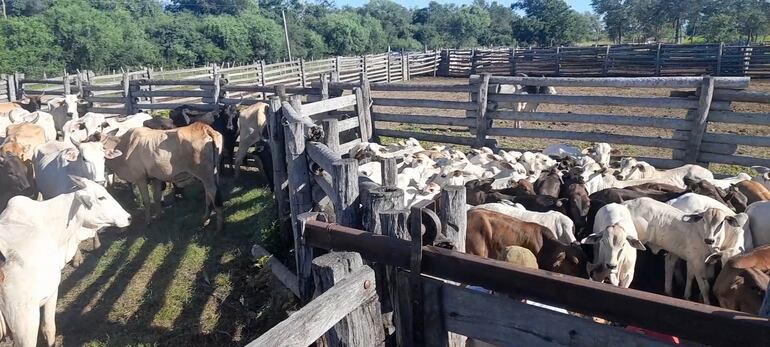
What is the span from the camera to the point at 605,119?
9328 mm

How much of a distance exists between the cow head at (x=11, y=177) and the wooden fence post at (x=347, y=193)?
7.51 metres

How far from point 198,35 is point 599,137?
63.0 m

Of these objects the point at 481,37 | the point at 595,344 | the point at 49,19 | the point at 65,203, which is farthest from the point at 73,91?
the point at 481,37

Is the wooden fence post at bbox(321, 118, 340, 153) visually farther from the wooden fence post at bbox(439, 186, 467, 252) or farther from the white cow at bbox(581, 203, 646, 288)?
the wooden fence post at bbox(439, 186, 467, 252)

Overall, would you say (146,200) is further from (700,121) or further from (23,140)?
(700,121)

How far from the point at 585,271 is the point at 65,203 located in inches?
218

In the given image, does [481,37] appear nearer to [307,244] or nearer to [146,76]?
[146,76]

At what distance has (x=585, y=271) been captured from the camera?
216 inches

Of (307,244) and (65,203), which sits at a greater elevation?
(307,244)

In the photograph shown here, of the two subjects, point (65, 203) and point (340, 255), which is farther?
point (65, 203)

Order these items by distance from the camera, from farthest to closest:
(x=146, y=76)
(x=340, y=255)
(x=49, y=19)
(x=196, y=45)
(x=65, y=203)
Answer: (x=196, y=45) → (x=49, y=19) → (x=146, y=76) → (x=65, y=203) → (x=340, y=255)

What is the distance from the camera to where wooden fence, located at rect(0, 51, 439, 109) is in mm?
14797

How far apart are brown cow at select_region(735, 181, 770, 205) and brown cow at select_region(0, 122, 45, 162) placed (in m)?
10.8

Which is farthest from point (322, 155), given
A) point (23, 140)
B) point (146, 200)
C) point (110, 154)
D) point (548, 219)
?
point (23, 140)
